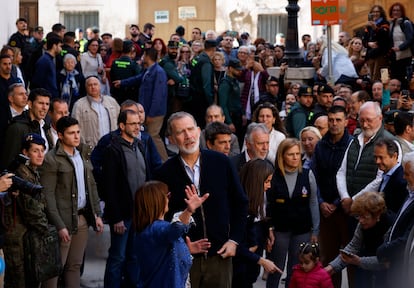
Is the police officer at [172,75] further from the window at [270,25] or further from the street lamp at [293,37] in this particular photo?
the window at [270,25]

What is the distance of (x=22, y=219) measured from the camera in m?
9.37

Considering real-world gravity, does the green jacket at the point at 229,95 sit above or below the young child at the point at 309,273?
above

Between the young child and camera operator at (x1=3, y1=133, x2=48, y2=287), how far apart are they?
7.45 ft

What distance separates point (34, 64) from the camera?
18094 millimetres

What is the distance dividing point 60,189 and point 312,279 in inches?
98.4

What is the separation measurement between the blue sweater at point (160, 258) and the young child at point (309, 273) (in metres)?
2.17

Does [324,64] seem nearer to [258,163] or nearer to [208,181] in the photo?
[258,163]

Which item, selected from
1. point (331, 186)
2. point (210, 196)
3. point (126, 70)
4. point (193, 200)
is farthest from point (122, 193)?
point (126, 70)

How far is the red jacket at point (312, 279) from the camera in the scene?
9.33 metres

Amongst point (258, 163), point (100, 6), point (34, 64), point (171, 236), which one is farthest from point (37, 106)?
point (100, 6)

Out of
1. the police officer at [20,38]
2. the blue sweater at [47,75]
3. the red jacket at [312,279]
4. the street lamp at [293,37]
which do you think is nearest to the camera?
the red jacket at [312,279]

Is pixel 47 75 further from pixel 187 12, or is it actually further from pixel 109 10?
pixel 187 12

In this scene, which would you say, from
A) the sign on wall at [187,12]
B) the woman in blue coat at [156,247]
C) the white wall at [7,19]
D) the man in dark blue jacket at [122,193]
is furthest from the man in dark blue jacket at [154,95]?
the sign on wall at [187,12]

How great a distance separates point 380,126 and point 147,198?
12.2ft
